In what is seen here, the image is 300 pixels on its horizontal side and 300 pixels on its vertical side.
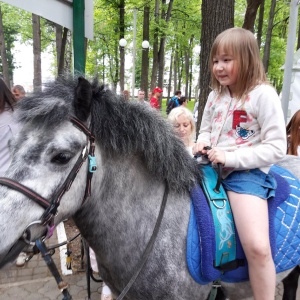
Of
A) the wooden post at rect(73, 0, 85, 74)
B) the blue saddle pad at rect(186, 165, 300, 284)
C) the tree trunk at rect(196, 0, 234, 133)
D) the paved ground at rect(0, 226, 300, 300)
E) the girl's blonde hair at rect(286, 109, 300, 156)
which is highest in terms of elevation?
the tree trunk at rect(196, 0, 234, 133)

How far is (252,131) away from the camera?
1.89 metres

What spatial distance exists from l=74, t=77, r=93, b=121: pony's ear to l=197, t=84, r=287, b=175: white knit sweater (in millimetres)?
834

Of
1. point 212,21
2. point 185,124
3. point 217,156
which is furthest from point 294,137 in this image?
point 217,156

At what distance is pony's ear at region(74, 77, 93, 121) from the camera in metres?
1.40

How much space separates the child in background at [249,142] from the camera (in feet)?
5.62

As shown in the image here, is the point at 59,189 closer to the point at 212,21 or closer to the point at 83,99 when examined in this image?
the point at 83,99

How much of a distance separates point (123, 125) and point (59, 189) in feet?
1.54

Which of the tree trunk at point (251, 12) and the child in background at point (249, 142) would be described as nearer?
the child in background at point (249, 142)

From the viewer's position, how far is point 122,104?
5.35ft

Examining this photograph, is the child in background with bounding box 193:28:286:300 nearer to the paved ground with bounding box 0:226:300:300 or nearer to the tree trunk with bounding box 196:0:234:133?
the paved ground with bounding box 0:226:300:300

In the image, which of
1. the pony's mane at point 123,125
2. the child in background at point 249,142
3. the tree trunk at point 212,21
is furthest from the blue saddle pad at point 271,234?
the tree trunk at point 212,21

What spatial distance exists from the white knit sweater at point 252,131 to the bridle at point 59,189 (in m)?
0.78

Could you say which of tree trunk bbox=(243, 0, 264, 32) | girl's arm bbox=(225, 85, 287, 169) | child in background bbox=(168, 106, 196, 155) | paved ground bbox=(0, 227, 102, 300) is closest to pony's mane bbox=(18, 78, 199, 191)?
girl's arm bbox=(225, 85, 287, 169)

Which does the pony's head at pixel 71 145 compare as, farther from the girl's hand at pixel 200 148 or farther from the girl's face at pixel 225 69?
the girl's face at pixel 225 69
